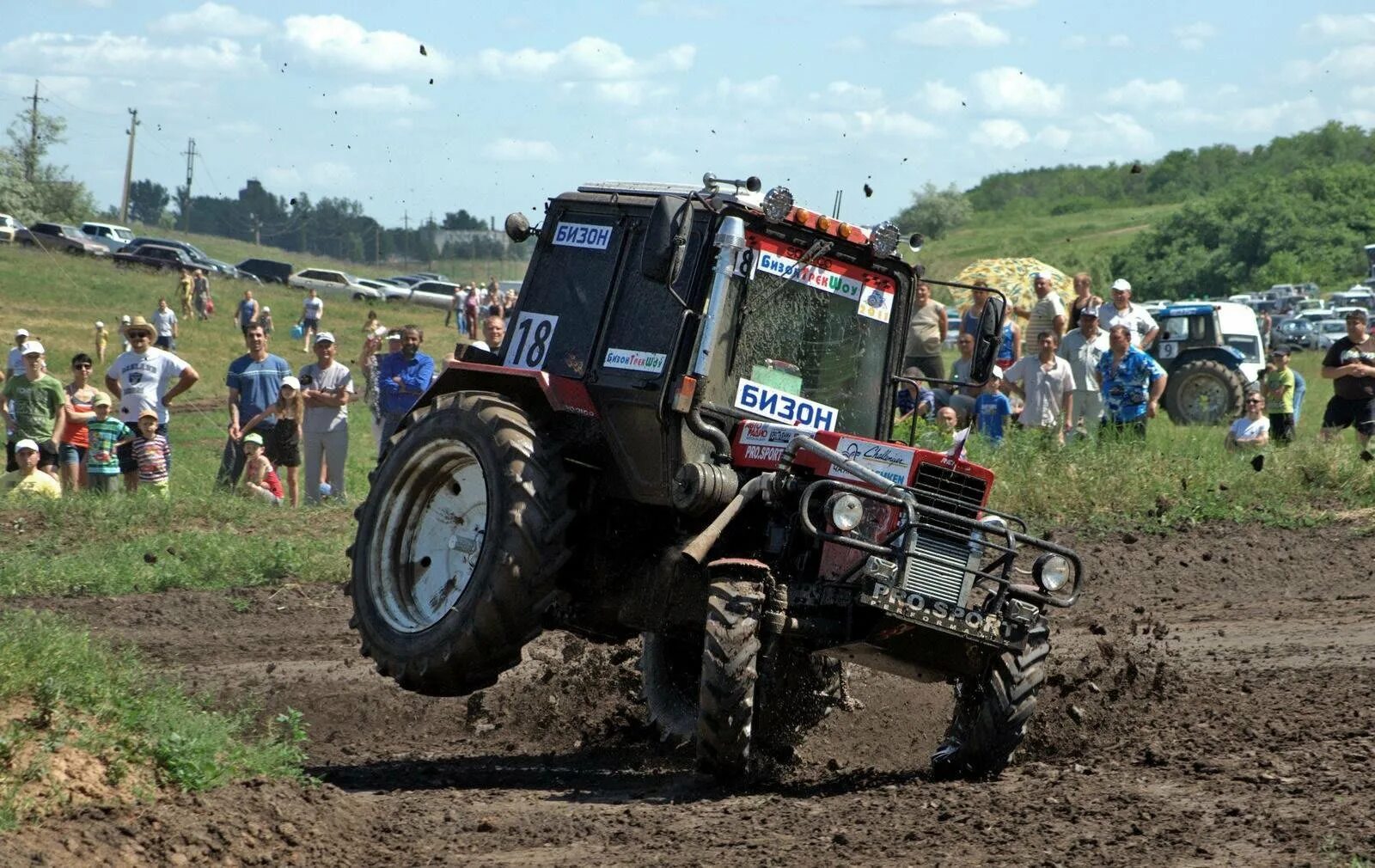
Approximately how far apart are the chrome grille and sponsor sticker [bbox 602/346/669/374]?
1.39m

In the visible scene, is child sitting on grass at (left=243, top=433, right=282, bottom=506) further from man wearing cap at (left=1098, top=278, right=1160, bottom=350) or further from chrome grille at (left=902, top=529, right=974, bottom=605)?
chrome grille at (left=902, top=529, right=974, bottom=605)

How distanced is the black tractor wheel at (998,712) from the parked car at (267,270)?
51236 mm

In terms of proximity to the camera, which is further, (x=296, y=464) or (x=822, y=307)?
(x=296, y=464)

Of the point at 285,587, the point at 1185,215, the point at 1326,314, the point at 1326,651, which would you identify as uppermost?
the point at 1185,215

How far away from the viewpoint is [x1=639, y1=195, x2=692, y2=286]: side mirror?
6.76 metres

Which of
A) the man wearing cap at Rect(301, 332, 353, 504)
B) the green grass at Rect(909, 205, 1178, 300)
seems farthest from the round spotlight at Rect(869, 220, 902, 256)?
the green grass at Rect(909, 205, 1178, 300)

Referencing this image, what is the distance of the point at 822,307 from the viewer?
7828 mm

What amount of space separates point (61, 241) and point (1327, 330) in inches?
1459

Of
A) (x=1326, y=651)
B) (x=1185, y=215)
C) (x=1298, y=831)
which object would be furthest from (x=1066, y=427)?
(x=1185, y=215)

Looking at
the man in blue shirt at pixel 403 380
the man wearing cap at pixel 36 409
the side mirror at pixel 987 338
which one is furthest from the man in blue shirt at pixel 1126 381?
the man wearing cap at pixel 36 409

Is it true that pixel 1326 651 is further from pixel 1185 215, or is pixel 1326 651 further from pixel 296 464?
pixel 1185 215

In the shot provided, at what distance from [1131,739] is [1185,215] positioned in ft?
174

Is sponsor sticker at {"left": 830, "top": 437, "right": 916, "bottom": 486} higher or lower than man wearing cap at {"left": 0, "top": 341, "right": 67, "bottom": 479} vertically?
higher

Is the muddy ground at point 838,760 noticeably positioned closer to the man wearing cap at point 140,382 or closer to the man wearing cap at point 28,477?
the man wearing cap at point 28,477
